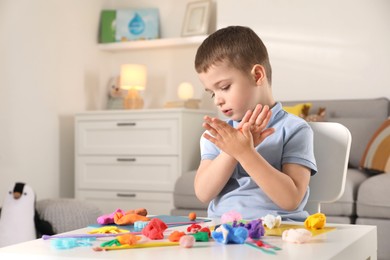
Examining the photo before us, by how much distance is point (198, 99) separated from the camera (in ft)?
14.3

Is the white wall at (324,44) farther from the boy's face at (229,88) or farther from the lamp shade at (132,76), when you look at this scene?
the boy's face at (229,88)

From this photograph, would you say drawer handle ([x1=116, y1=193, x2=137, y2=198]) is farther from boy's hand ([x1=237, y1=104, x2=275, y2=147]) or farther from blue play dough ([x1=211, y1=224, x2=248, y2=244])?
blue play dough ([x1=211, y1=224, x2=248, y2=244])

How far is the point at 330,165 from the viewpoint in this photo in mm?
1512

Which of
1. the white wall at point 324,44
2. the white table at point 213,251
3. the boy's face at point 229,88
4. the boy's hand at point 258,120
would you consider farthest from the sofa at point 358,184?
the white table at point 213,251

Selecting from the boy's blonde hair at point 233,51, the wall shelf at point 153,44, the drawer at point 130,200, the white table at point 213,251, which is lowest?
the drawer at point 130,200

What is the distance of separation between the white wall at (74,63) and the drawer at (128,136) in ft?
0.81

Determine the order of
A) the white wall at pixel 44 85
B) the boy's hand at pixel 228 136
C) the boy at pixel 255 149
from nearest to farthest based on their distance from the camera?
the boy's hand at pixel 228 136
the boy at pixel 255 149
the white wall at pixel 44 85

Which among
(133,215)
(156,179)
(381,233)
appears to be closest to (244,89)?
(133,215)

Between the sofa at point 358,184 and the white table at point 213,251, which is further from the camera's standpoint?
the sofa at point 358,184

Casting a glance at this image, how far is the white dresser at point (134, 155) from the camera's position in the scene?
394 cm

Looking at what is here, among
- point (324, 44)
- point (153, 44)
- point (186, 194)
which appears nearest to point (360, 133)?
point (324, 44)

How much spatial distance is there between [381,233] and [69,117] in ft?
7.59

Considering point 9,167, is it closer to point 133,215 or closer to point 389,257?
point 389,257

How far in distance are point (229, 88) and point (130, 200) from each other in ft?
9.17
